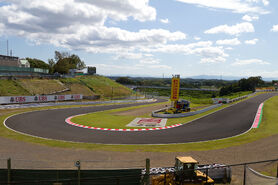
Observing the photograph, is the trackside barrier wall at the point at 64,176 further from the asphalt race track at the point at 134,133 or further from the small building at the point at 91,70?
the small building at the point at 91,70

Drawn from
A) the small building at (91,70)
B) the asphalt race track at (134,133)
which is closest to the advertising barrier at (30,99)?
the asphalt race track at (134,133)

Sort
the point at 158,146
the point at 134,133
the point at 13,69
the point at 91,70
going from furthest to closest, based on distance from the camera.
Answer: the point at 91,70
the point at 13,69
the point at 134,133
the point at 158,146

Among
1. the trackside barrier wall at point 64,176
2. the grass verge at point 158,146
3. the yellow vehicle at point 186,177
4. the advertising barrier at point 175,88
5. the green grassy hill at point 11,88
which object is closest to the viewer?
the trackside barrier wall at point 64,176

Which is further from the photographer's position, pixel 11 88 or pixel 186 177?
pixel 11 88

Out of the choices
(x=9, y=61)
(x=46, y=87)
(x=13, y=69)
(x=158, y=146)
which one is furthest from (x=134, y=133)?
(x=9, y=61)

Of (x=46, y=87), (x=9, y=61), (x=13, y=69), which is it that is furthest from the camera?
(x=9, y=61)

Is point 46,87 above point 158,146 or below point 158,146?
above

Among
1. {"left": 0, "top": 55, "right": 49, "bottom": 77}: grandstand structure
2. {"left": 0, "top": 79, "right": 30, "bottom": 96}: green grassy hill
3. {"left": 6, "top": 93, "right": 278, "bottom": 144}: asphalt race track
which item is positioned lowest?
{"left": 6, "top": 93, "right": 278, "bottom": 144}: asphalt race track

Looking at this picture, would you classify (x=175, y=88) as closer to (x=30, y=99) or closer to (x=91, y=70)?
(x=30, y=99)

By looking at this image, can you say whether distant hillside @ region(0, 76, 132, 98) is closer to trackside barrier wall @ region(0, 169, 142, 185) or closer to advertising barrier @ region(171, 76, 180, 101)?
advertising barrier @ region(171, 76, 180, 101)

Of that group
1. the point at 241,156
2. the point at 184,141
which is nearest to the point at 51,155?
the point at 184,141

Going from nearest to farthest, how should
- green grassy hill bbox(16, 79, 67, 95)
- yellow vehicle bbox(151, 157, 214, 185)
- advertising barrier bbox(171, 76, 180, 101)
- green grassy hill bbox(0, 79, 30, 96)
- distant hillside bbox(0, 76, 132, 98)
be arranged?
yellow vehicle bbox(151, 157, 214, 185) → advertising barrier bbox(171, 76, 180, 101) → green grassy hill bbox(0, 79, 30, 96) → distant hillside bbox(0, 76, 132, 98) → green grassy hill bbox(16, 79, 67, 95)

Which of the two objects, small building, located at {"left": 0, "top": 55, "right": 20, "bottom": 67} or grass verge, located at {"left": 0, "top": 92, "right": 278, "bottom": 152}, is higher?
small building, located at {"left": 0, "top": 55, "right": 20, "bottom": 67}

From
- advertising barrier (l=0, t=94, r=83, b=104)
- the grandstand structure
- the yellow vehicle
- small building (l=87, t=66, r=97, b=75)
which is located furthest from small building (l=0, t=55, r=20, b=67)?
the yellow vehicle
